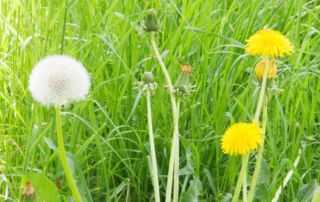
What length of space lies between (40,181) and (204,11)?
106 centimetres

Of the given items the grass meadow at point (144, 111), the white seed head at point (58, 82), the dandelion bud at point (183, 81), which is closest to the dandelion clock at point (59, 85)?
the white seed head at point (58, 82)

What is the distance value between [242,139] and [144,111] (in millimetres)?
776

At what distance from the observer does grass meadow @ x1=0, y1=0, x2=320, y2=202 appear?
190 cm

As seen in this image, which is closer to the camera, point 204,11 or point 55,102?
point 55,102

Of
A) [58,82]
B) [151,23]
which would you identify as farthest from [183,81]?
[58,82]

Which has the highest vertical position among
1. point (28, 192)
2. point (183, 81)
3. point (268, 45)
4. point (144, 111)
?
point (268, 45)

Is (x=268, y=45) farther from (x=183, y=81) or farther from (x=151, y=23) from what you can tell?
(x=151, y=23)

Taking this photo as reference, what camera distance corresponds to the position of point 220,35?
2.17 m

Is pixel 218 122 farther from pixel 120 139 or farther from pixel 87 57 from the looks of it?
pixel 87 57

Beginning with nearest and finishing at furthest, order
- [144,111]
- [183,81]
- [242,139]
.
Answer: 1. [242,139]
2. [183,81]
3. [144,111]

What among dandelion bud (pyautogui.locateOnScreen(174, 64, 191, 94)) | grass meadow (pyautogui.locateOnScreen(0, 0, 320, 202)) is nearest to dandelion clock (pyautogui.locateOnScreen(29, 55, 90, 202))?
dandelion bud (pyautogui.locateOnScreen(174, 64, 191, 94))

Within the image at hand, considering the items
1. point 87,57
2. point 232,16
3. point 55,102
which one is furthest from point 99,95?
point 55,102

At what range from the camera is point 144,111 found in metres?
2.09

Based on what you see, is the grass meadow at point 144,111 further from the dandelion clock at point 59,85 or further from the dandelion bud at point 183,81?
the dandelion clock at point 59,85
